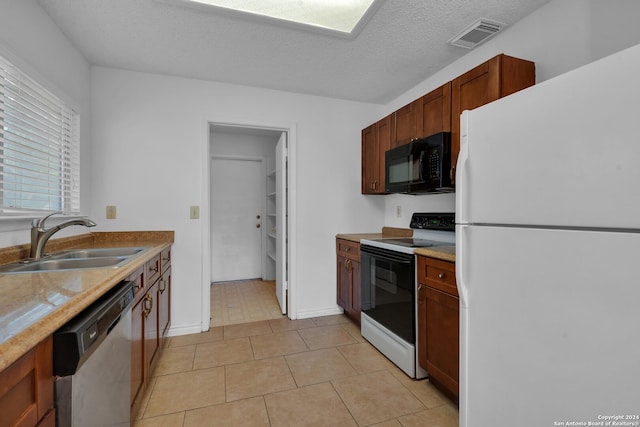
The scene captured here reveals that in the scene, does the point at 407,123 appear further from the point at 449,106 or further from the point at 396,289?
the point at 396,289

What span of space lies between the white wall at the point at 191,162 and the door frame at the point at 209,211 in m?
0.03

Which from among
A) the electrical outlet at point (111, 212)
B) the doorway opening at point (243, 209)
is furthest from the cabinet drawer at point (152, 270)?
the doorway opening at point (243, 209)

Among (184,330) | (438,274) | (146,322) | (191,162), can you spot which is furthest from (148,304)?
(438,274)

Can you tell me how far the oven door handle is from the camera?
78.4 inches

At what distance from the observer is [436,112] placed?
2141 mm

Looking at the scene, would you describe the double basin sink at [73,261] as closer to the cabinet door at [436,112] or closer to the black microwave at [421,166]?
the black microwave at [421,166]

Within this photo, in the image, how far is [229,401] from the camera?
176cm

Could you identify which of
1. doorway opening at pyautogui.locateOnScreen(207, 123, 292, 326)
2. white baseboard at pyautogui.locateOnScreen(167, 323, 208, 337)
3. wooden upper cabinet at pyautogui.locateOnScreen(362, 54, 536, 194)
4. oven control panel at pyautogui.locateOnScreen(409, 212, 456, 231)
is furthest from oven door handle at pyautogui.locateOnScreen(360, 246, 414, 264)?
doorway opening at pyautogui.locateOnScreen(207, 123, 292, 326)

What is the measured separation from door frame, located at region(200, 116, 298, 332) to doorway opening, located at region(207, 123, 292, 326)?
1.24 meters

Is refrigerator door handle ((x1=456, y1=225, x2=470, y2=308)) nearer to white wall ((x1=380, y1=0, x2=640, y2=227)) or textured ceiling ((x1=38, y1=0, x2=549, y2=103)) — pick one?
white wall ((x1=380, y1=0, x2=640, y2=227))

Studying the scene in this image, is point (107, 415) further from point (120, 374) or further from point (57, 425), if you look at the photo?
point (57, 425)

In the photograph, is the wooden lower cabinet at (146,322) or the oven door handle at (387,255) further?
the oven door handle at (387,255)

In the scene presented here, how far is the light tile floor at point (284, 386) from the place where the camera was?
5.31 feet

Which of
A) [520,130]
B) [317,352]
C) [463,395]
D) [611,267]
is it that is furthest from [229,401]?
[520,130]
